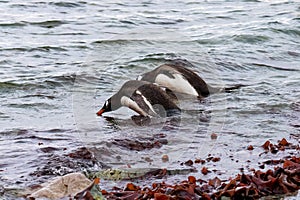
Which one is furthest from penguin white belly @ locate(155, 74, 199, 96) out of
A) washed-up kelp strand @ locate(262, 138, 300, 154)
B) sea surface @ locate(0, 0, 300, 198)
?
washed-up kelp strand @ locate(262, 138, 300, 154)

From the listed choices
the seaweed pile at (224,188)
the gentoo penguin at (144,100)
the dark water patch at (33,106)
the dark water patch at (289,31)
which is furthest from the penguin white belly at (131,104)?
the dark water patch at (289,31)

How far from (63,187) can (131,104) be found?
300cm

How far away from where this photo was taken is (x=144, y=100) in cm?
807

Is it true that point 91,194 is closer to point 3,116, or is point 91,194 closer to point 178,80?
point 3,116

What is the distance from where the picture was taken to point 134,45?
1349cm

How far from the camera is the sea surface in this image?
680 centimetres

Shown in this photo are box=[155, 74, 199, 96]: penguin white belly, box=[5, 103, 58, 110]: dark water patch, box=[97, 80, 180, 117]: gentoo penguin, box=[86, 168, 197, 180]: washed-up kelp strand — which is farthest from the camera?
box=[155, 74, 199, 96]: penguin white belly

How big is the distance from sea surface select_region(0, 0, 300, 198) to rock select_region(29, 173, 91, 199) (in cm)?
39

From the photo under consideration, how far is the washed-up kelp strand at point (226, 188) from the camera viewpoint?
16.9 feet

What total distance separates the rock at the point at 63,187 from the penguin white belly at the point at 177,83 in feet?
13.4

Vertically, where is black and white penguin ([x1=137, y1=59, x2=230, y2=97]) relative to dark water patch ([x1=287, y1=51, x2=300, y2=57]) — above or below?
above

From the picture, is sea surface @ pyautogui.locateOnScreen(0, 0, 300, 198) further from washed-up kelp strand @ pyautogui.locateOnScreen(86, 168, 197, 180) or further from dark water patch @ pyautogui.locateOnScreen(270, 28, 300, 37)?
washed-up kelp strand @ pyautogui.locateOnScreen(86, 168, 197, 180)

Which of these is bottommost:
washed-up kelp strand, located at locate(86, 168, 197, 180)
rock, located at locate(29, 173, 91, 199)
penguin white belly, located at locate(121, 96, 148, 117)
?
penguin white belly, located at locate(121, 96, 148, 117)

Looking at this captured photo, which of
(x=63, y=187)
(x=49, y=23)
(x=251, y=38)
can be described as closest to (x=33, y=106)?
(x=63, y=187)
